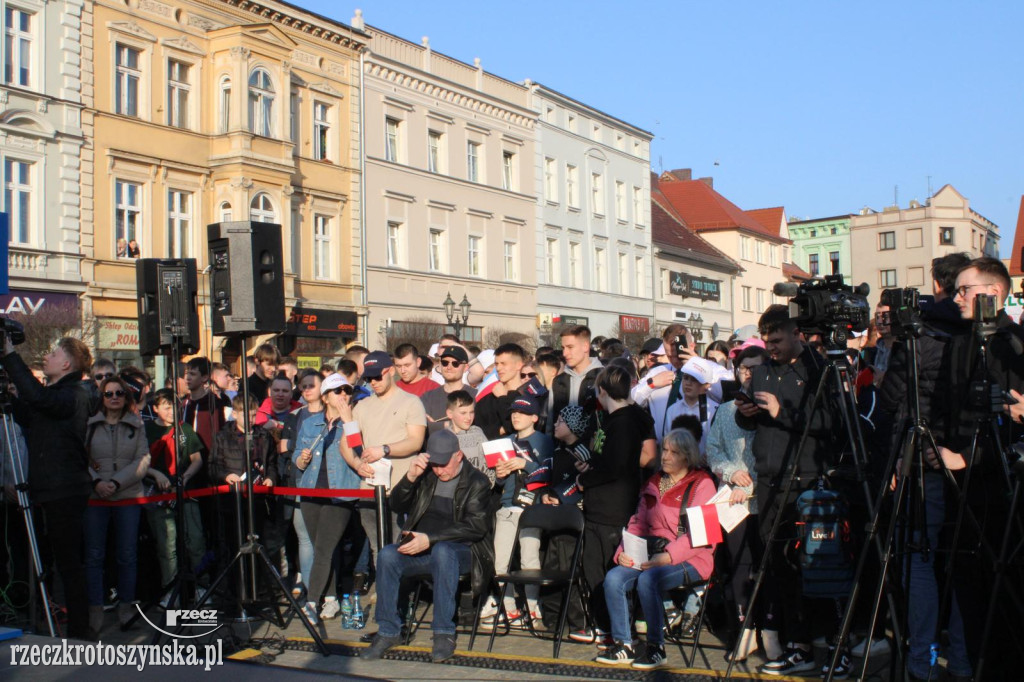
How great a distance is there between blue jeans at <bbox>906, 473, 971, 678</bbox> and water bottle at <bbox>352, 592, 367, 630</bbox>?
13.6 ft

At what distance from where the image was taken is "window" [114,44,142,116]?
26.4 m

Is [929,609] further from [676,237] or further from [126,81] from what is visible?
[676,237]

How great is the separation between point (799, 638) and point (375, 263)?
27.9m

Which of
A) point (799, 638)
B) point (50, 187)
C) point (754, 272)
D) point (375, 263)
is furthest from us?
point (754, 272)

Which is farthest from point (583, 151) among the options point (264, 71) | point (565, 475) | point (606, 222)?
point (565, 475)

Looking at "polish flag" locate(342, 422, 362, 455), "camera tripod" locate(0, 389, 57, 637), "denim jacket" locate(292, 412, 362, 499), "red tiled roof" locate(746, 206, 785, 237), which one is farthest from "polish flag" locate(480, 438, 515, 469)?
"red tiled roof" locate(746, 206, 785, 237)

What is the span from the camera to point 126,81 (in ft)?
87.5

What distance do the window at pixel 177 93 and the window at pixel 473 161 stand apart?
1208cm

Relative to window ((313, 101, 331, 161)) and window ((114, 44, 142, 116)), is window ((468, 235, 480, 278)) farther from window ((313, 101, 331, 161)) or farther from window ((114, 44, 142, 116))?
window ((114, 44, 142, 116))

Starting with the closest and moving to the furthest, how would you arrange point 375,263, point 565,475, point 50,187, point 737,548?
point 737,548, point 565,475, point 50,187, point 375,263

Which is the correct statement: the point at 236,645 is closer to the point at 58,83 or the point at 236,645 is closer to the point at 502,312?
the point at 58,83

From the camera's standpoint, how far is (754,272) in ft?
203

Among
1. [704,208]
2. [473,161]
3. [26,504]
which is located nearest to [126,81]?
[473,161]

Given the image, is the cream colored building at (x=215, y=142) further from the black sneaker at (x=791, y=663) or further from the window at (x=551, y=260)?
the black sneaker at (x=791, y=663)
